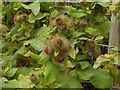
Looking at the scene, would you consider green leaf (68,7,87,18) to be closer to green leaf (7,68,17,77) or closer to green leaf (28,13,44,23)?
green leaf (28,13,44,23)

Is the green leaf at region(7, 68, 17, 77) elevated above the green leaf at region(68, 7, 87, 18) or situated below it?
below

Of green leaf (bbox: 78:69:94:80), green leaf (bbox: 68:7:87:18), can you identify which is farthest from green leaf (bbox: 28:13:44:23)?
green leaf (bbox: 78:69:94:80)

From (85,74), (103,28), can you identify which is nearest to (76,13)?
(103,28)

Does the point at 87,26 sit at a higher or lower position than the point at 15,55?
higher

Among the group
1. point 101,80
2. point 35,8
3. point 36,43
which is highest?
point 35,8

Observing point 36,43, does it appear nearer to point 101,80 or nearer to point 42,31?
point 42,31

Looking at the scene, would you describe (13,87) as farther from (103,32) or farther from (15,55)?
(103,32)

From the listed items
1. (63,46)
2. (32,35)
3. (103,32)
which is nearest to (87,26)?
(103,32)
